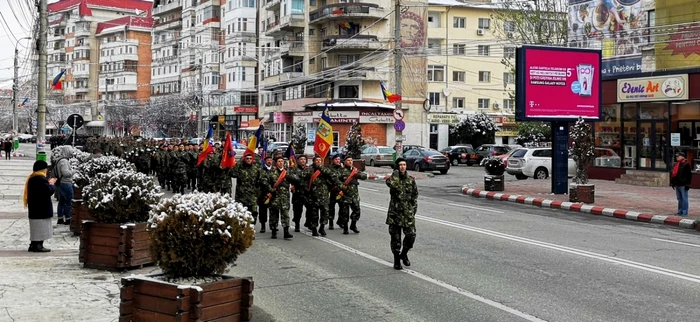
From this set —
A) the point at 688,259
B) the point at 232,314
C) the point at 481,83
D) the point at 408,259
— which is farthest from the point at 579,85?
the point at 481,83

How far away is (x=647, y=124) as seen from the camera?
3067cm

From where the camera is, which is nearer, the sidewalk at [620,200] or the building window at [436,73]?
the sidewalk at [620,200]

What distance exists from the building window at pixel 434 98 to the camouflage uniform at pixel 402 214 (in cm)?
5747

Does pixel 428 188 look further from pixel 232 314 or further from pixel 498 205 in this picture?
pixel 232 314

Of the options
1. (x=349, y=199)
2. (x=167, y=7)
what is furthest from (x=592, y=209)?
(x=167, y=7)

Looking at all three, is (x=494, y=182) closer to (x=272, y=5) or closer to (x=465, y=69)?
(x=465, y=69)

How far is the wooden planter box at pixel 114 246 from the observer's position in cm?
1045

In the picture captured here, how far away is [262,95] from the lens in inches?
3041

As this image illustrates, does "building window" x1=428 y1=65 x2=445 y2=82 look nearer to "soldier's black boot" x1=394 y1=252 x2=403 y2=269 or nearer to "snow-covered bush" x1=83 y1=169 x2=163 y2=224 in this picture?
"soldier's black boot" x1=394 y1=252 x2=403 y2=269

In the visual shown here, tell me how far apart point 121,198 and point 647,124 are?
25485 mm

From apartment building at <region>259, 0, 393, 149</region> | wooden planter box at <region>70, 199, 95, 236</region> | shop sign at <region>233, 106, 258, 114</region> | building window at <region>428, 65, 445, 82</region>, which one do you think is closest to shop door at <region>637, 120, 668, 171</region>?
wooden planter box at <region>70, 199, 95, 236</region>

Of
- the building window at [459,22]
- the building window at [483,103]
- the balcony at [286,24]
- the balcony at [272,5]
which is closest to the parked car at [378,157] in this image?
the balcony at [286,24]

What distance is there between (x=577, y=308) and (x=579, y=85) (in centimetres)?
1905

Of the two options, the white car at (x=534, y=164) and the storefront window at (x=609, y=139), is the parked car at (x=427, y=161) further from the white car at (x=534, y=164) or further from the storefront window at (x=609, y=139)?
the storefront window at (x=609, y=139)
